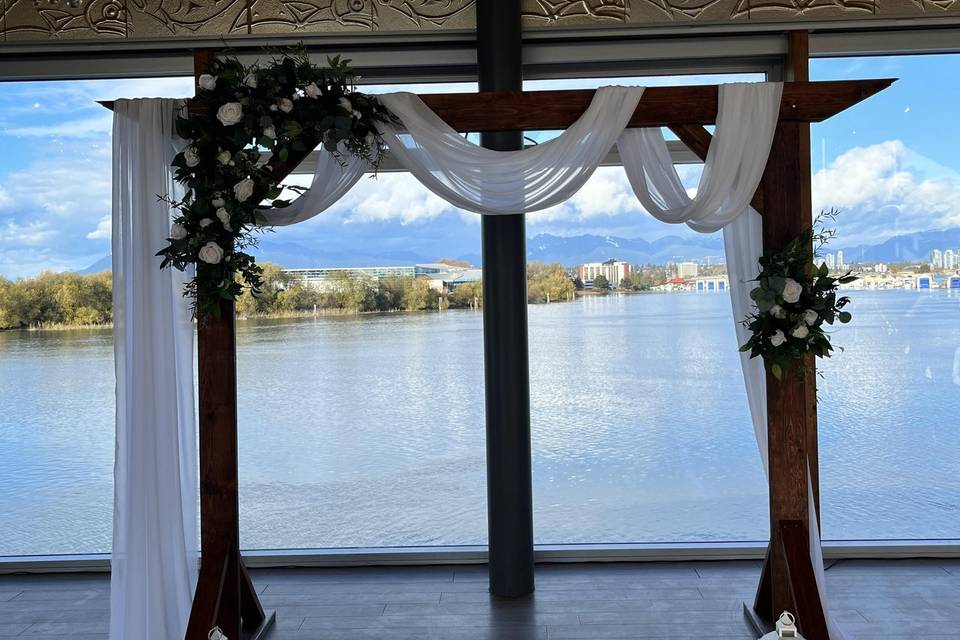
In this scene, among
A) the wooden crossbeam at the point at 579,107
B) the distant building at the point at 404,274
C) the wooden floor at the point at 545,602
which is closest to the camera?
the wooden crossbeam at the point at 579,107

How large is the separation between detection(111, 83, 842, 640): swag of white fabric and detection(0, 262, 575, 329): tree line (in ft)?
3.46

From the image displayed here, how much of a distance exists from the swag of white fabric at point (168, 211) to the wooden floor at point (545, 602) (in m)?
0.50

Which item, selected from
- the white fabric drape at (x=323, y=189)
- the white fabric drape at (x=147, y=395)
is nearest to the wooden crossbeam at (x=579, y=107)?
the white fabric drape at (x=147, y=395)

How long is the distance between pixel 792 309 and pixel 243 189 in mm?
2290

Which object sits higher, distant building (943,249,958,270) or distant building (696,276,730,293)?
distant building (943,249,958,270)

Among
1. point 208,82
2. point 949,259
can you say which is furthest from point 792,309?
point 208,82

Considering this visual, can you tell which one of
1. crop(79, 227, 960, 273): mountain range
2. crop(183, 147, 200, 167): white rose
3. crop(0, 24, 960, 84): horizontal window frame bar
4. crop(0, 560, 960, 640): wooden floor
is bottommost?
crop(0, 560, 960, 640): wooden floor

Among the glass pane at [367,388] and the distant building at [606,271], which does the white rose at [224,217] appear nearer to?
the glass pane at [367,388]

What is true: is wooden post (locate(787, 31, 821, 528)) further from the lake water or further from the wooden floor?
the wooden floor

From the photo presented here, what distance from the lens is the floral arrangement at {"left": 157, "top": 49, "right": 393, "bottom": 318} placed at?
10.4 ft

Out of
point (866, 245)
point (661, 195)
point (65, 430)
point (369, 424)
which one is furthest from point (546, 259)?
point (65, 430)

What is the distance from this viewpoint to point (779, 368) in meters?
3.23

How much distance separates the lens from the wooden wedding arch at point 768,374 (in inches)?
131

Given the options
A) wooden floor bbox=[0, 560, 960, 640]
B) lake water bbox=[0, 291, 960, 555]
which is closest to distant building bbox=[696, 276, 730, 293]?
lake water bbox=[0, 291, 960, 555]
